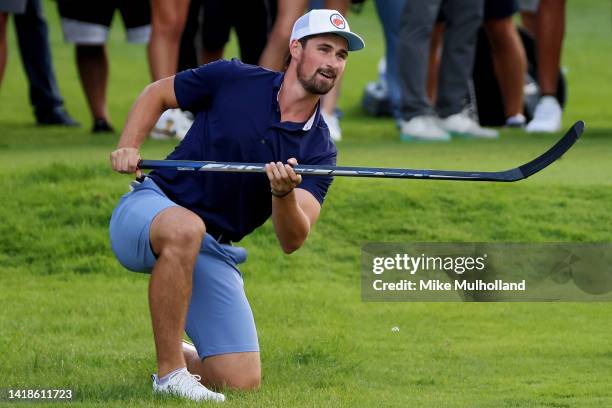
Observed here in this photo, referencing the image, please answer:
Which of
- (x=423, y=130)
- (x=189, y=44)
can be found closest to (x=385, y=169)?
(x=423, y=130)

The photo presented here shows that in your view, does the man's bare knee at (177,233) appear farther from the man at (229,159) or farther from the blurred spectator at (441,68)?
the blurred spectator at (441,68)

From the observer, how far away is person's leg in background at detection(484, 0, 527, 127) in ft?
39.6

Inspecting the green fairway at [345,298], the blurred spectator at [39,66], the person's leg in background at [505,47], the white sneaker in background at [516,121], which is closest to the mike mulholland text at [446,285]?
the green fairway at [345,298]

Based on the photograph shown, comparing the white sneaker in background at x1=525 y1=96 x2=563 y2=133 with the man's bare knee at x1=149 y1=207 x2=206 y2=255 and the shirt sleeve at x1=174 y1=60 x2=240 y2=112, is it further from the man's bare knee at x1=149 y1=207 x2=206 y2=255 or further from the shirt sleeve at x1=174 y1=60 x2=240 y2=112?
the man's bare knee at x1=149 y1=207 x2=206 y2=255

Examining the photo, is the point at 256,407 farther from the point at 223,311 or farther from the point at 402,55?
the point at 402,55

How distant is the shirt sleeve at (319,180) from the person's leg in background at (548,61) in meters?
5.66

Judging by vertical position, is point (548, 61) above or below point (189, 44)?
below

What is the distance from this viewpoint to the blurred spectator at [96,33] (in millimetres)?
11883

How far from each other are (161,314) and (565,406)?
1519 millimetres

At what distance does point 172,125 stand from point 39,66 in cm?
262

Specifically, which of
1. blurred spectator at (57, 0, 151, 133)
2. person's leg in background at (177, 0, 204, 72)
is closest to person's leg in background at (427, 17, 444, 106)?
person's leg in background at (177, 0, 204, 72)

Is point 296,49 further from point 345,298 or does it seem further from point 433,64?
point 433,64

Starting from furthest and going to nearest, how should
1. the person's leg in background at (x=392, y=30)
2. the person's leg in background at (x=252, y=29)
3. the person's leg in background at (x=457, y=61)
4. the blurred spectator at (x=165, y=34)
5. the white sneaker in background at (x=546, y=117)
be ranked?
the white sneaker in background at (x=546, y=117), the person's leg in background at (x=252, y=29), the person's leg in background at (x=392, y=30), the person's leg in background at (x=457, y=61), the blurred spectator at (x=165, y=34)

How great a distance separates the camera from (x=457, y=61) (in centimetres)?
1153
